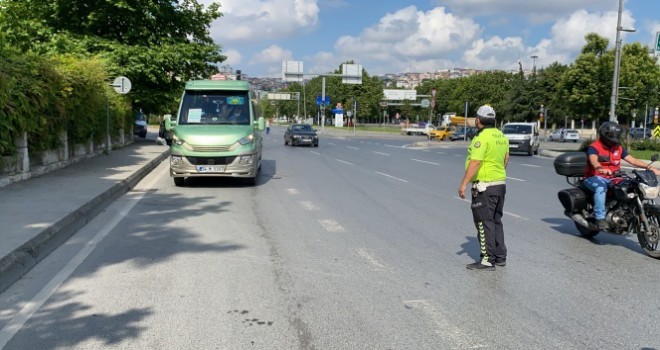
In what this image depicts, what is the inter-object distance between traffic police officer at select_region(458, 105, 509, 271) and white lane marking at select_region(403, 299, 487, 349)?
1.40 m

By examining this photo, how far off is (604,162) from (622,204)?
571mm


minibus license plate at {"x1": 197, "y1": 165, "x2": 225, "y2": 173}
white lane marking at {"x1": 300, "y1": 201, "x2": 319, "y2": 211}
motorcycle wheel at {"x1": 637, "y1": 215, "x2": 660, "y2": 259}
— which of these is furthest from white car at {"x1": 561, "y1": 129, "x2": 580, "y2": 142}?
motorcycle wheel at {"x1": 637, "y1": 215, "x2": 660, "y2": 259}

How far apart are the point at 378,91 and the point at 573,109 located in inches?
2206

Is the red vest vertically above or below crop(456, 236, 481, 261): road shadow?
above

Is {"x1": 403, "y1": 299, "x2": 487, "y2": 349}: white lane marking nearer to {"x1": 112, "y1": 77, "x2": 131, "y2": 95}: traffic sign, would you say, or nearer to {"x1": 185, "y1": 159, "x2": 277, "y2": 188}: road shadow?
{"x1": 185, "y1": 159, "x2": 277, "y2": 188}: road shadow

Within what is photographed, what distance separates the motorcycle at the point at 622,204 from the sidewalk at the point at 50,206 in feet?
21.4

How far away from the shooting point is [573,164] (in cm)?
741

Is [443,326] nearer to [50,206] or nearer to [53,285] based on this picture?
[53,285]

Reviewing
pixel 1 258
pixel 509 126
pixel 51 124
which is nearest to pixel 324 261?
pixel 1 258

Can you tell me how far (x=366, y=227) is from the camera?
8398mm

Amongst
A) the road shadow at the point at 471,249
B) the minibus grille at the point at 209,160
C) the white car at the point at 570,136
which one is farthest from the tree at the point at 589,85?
the road shadow at the point at 471,249

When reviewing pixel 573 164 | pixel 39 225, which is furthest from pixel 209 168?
pixel 573 164

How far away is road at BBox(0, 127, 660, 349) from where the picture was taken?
13.4 ft

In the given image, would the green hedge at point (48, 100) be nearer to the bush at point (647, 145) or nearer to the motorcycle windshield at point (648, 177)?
the motorcycle windshield at point (648, 177)
